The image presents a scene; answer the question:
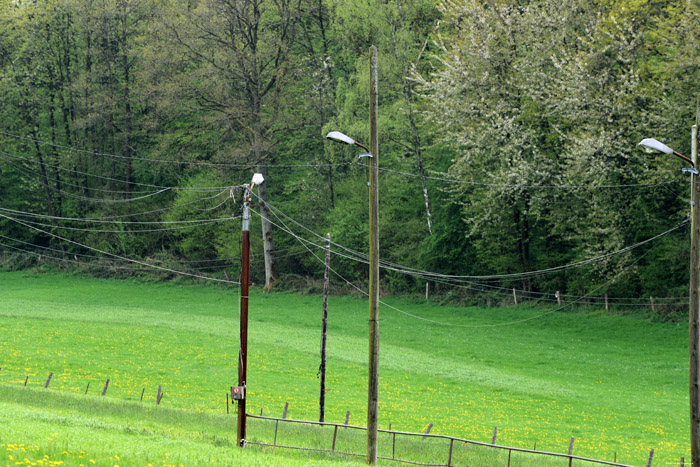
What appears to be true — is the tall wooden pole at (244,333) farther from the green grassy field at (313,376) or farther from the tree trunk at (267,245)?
the tree trunk at (267,245)

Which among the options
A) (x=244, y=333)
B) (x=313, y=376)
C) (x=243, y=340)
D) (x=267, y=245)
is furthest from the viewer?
(x=267, y=245)

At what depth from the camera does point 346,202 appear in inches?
2454

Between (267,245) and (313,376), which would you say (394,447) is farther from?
(267,245)

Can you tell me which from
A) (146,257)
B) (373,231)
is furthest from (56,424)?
(146,257)

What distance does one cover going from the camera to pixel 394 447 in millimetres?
22516

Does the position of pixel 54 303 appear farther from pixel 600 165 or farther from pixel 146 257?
pixel 600 165

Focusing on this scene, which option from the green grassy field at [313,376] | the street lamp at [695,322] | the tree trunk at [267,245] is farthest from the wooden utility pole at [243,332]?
the tree trunk at [267,245]

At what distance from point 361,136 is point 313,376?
23.1 meters

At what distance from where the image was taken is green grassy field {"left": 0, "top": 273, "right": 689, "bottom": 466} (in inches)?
818

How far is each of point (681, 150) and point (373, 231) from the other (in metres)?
28.6

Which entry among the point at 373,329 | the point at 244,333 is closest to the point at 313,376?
the point at 244,333

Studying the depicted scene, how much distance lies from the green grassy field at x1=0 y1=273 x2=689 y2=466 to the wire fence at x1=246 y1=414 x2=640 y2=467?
1.24 meters

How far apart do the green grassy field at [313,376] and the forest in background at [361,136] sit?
471cm

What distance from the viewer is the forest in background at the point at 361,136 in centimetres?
4319
